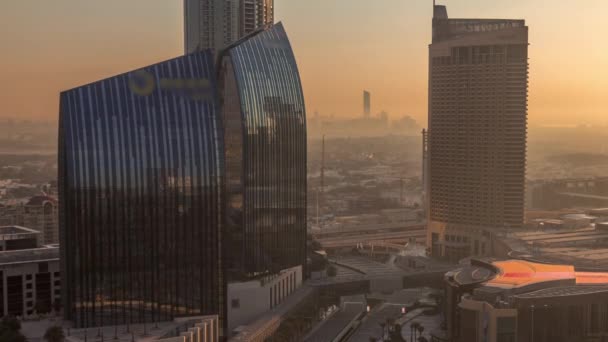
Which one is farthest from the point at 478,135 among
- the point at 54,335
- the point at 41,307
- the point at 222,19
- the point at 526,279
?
the point at 54,335

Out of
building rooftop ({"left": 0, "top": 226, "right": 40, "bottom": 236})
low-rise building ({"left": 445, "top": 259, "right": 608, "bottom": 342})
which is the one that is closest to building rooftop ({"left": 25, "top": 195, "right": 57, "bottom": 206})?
building rooftop ({"left": 0, "top": 226, "right": 40, "bottom": 236})

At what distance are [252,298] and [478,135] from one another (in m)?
36.4

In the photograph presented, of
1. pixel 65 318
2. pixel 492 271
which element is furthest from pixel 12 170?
pixel 492 271

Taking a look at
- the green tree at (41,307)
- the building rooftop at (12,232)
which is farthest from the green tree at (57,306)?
the building rooftop at (12,232)

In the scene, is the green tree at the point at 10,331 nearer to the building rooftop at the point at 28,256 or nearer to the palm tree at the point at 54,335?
the palm tree at the point at 54,335

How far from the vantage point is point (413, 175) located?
134 m

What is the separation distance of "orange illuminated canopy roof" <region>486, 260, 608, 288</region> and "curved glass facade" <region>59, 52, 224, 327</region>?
15708 millimetres

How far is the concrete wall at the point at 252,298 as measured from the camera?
42.4 meters

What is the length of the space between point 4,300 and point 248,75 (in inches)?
742

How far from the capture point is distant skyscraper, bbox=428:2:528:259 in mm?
71750

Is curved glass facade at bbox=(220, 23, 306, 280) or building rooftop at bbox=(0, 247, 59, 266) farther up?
curved glass facade at bbox=(220, 23, 306, 280)

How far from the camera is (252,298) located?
143ft

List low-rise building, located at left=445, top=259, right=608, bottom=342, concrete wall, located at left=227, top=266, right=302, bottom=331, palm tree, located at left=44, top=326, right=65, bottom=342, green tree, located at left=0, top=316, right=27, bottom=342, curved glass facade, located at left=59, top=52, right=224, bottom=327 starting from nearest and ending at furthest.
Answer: green tree, located at left=0, top=316, right=27, bottom=342 < palm tree, located at left=44, top=326, right=65, bottom=342 < curved glass facade, located at left=59, top=52, right=224, bottom=327 < low-rise building, located at left=445, top=259, right=608, bottom=342 < concrete wall, located at left=227, top=266, right=302, bottom=331

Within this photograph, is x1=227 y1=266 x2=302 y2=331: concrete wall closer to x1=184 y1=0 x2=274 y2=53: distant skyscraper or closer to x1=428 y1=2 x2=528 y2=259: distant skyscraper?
x1=428 y1=2 x2=528 y2=259: distant skyscraper
